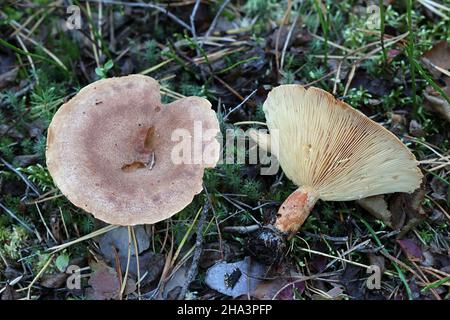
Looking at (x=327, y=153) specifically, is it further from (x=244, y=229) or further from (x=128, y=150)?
(x=128, y=150)

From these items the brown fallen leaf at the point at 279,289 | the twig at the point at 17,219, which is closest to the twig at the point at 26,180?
the twig at the point at 17,219

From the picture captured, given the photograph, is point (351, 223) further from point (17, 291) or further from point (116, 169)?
point (17, 291)

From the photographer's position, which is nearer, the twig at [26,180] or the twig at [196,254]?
the twig at [196,254]

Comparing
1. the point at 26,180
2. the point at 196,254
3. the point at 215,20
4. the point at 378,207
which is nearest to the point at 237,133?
the point at 196,254

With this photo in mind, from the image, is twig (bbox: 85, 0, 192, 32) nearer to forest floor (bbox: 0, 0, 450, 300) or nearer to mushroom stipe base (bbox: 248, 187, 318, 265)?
forest floor (bbox: 0, 0, 450, 300)

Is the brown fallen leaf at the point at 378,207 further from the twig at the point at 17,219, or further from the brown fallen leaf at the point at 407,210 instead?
the twig at the point at 17,219

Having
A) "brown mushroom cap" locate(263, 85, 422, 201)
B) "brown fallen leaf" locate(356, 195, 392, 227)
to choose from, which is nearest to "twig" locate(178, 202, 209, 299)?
"brown mushroom cap" locate(263, 85, 422, 201)
